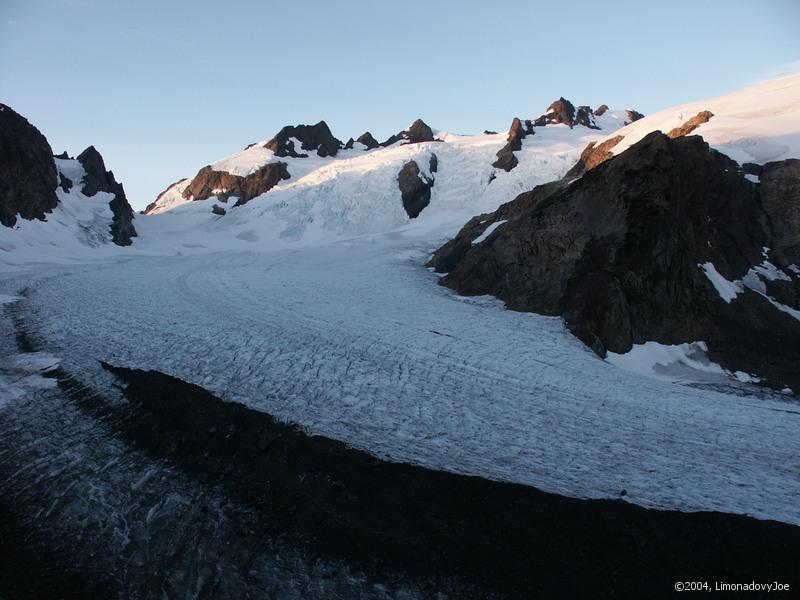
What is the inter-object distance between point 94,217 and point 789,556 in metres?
43.1

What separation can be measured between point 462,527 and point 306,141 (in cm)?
6687

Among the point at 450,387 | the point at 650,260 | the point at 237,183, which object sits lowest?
the point at 450,387

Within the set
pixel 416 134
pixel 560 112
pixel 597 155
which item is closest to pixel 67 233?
pixel 597 155

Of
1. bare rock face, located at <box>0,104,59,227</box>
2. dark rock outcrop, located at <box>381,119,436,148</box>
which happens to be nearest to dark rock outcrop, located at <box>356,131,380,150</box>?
dark rock outcrop, located at <box>381,119,436,148</box>

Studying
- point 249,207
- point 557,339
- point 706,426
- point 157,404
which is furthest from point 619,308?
point 249,207

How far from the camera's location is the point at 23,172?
32.5 m

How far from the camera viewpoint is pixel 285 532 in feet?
18.0

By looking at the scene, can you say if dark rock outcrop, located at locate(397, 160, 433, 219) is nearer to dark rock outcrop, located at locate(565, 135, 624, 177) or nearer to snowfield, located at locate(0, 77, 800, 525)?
dark rock outcrop, located at locate(565, 135, 624, 177)

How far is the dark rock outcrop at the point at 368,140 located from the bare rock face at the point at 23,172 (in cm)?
4272

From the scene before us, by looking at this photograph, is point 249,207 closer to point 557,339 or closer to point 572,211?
point 572,211

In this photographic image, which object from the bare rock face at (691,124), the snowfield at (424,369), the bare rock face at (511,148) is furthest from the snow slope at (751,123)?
the bare rock face at (511,148)

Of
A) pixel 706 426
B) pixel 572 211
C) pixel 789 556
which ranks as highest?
pixel 572 211

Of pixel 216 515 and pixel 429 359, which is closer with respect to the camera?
pixel 216 515

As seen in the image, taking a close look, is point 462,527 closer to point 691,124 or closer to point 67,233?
point 67,233
